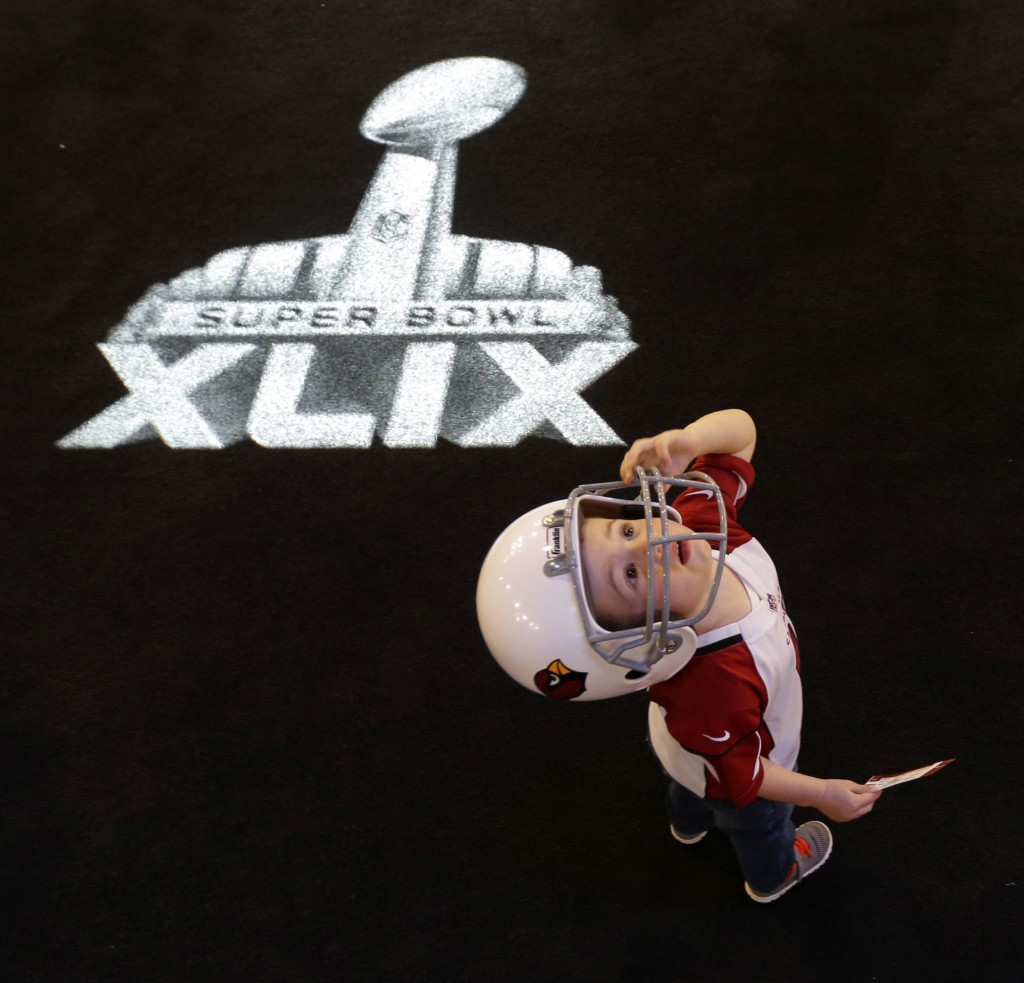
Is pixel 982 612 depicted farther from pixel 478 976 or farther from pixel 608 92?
pixel 608 92

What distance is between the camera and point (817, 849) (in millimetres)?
1975

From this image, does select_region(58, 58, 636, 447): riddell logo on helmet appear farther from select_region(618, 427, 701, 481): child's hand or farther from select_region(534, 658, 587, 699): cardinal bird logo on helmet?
select_region(534, 658, 587, 699): cardinal bird logo on helmet

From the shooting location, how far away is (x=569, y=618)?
142 centimetres

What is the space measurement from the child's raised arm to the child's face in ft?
0.44

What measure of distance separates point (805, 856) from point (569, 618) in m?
0.88

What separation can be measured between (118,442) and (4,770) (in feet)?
2.88

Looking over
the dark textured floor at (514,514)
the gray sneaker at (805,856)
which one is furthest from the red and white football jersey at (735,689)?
the dark textured floor at (514,514)

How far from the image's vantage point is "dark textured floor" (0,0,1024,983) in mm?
2010

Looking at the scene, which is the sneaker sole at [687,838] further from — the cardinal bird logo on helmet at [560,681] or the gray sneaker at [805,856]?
the cardinal bird logo on helmet at [560,681]

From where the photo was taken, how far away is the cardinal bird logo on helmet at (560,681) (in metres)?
1.45

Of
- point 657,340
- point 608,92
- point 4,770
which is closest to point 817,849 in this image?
point 657,340

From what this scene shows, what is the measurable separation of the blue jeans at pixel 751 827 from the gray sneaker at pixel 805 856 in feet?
0.07

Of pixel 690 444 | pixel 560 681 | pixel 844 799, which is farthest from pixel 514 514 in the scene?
pixel 844 799

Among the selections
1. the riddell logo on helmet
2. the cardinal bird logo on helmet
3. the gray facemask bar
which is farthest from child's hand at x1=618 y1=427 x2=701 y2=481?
the riddell logo on helmet
